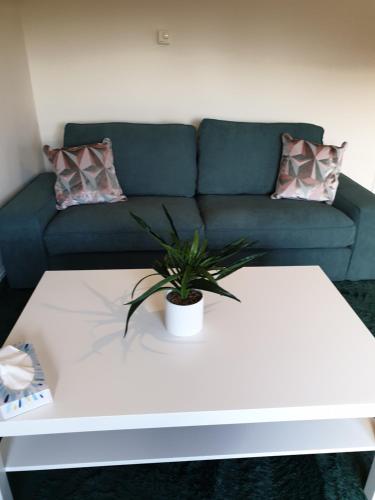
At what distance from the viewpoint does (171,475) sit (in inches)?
46.9

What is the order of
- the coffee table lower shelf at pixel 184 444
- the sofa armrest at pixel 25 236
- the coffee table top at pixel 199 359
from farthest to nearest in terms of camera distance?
the sofa armrest at pixel 25 236
the coffee table lower shelf at pixel 184 444
the coffee table top at pixel 199 359

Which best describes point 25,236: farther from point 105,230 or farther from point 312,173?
point 312,173

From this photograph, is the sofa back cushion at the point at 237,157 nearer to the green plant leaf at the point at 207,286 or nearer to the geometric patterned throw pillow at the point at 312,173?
the geometric patterned throw pillow at the point at 312,173

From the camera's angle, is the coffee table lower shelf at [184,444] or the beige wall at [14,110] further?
the beige wall at [14,110]

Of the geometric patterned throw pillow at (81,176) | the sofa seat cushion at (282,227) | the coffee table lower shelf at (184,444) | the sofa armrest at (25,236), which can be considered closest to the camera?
the coffee table lower shelf at (184,444)

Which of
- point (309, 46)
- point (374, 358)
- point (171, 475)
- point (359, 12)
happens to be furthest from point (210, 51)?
point (171, 475)

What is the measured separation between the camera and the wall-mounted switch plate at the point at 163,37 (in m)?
2.40

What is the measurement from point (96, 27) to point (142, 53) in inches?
12.3

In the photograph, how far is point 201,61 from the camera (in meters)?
2.50

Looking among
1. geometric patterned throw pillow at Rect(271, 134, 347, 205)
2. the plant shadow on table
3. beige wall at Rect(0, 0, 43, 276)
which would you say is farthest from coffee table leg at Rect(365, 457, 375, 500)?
beige wall at Rect(0, 0, 43, 276)

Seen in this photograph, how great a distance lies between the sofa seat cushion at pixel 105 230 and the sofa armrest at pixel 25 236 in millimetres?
56

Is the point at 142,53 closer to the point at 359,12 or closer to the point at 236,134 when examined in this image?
the point at 236,134

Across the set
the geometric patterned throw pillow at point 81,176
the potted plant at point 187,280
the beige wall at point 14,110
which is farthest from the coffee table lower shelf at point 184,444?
the beige wall at point 14,110

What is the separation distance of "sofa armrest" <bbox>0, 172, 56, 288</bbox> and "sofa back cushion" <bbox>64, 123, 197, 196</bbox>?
Result: 1.64ft
